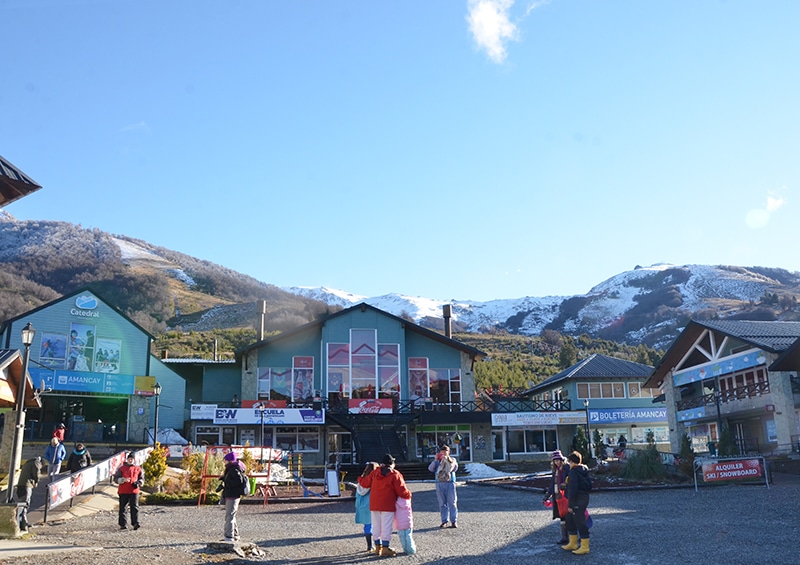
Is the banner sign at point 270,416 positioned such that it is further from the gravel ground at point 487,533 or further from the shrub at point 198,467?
the gravel ground at point 487,533

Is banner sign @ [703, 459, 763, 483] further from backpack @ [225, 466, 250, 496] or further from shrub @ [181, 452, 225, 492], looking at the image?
backpack @ [225, 466, 250, 496]

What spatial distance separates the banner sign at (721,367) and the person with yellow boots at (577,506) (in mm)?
24960

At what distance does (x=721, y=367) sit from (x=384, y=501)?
95.7 ft

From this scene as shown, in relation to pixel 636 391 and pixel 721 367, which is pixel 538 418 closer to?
pixel 636 391

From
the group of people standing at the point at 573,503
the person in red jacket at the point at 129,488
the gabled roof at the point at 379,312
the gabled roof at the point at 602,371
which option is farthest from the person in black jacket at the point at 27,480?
the gabled roof at the point at 602,371

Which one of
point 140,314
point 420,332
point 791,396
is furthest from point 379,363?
point 140,314

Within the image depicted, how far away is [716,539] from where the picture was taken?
38.7 ft

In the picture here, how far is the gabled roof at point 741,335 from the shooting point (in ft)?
108

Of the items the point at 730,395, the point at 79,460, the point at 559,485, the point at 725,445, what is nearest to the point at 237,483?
the point at 559,485

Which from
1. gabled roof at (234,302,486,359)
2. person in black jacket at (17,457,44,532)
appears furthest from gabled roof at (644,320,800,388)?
person in black jacket at (17,457,44,532)

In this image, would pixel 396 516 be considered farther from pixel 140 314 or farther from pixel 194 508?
pixel 140 314

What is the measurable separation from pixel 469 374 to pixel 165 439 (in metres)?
16.2

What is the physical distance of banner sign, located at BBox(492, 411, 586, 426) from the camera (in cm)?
3984

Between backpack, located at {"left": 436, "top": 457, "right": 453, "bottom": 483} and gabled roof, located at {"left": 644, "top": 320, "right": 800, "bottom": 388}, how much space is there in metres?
22.4
